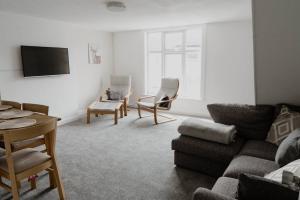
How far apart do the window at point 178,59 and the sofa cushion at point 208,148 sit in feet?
9.16

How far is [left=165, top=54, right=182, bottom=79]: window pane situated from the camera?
17.5 ft

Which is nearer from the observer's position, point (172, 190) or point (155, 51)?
point (172, 190)

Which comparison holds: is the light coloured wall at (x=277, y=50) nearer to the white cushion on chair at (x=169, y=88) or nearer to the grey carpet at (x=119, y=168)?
the grey carpet at (x=119, y=168)

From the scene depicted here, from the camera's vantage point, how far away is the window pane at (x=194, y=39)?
197 inches

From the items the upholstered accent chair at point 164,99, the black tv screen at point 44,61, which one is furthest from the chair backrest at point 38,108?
the upholstered accent chair at point 164,99

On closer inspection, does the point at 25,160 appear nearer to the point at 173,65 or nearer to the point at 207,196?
the point at 207,196

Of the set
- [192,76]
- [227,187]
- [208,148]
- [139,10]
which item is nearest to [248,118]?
[208,148]

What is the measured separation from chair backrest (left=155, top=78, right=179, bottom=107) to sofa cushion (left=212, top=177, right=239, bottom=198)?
325 centimetres

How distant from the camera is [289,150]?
159 cm

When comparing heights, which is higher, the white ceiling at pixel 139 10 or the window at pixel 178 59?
the white ceiling at pixel 139 10

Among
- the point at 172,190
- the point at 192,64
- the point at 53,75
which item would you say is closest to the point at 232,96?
the point at 192,64

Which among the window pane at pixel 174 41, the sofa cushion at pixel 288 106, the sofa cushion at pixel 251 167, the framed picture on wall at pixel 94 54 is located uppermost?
the window pane at pixel 174 41

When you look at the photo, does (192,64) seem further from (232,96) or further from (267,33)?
(267,33)

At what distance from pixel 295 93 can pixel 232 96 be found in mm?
2357
